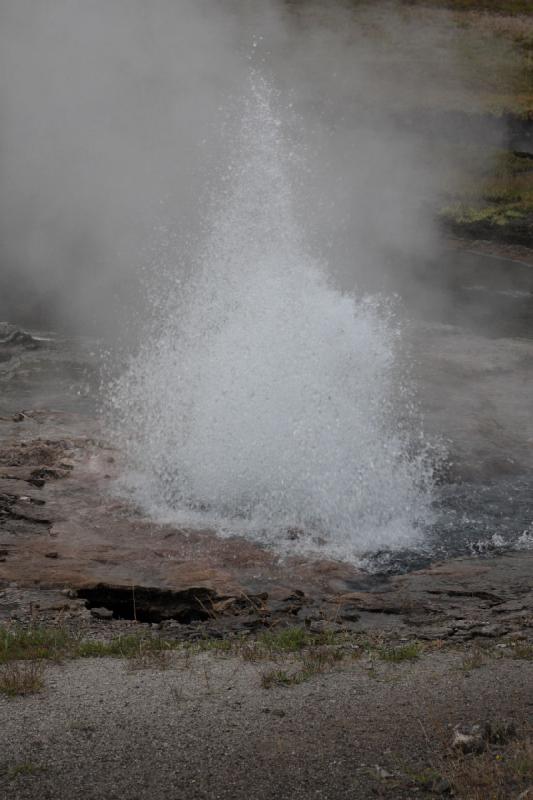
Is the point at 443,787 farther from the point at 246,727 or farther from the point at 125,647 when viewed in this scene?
the point at 125,647

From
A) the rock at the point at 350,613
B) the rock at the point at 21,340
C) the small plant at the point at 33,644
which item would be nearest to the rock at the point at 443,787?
the rock at the point at 350,613

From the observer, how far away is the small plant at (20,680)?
3.59 metres

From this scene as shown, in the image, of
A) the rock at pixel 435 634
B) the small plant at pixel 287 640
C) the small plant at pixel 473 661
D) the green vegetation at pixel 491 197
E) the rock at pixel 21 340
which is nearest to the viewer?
the small plant at pixel 473 661

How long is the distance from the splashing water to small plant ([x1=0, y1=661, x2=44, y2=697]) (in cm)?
191

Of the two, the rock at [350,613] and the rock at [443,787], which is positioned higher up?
the rock at [350,613]

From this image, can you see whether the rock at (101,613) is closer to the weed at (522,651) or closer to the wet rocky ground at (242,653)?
the wet rocky ground at (242,653)

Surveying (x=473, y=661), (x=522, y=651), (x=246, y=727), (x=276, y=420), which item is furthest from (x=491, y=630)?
(x=276, y=420)

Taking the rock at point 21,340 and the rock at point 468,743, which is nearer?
the rock at point 468,743

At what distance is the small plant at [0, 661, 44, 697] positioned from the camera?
11.8ft

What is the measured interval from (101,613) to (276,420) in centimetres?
222

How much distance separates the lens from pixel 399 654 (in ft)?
13.1

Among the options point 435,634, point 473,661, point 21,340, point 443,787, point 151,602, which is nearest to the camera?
point 443,787

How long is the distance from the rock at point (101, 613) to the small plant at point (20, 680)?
788 millimetres

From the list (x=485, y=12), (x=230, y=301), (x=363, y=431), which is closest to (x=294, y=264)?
(x=230, y=301)
